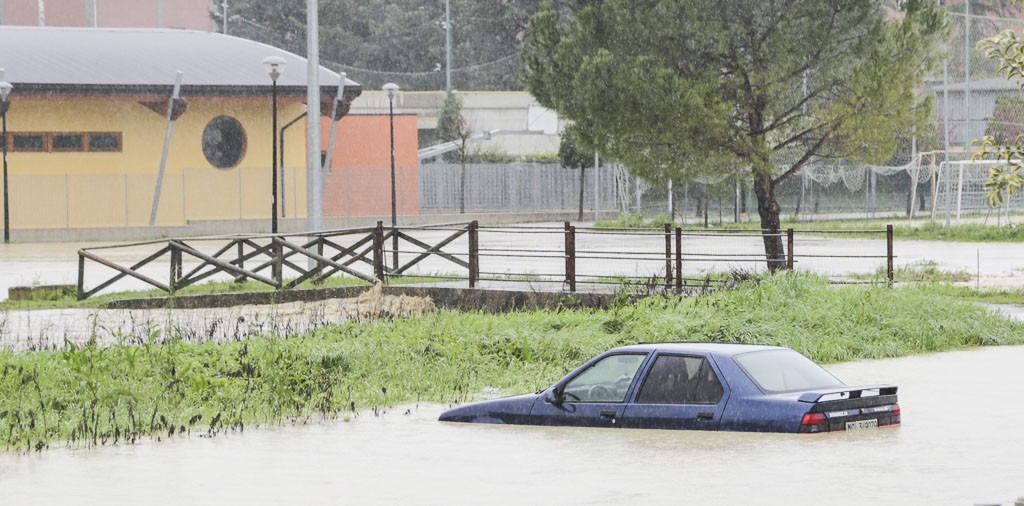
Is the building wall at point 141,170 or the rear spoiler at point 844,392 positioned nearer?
the rear spoiler at point 844,392

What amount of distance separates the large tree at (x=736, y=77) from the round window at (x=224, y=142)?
1126 inches

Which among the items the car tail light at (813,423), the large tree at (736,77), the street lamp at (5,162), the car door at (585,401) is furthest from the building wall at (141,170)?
the car tail light at (813,423)

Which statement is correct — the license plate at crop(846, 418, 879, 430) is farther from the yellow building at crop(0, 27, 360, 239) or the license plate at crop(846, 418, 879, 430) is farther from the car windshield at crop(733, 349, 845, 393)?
the yellow building at crop(0, 27, 360, 239)

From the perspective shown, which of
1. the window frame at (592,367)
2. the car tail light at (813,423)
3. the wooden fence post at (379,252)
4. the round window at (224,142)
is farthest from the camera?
the round window at (224,142)

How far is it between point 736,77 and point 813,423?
64.0ft

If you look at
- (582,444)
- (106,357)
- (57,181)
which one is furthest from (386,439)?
(57,181)

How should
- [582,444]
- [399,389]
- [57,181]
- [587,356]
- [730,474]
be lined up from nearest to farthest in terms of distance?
[730,474] < [582,444] < [399,389] < [587,356] < [57,181]

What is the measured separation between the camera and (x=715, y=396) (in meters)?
12.1

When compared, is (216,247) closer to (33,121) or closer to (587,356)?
(33,121)

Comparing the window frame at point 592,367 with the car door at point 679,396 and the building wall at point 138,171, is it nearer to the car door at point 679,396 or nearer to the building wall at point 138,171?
the car door at point 679,396

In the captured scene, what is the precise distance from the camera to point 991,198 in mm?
14648

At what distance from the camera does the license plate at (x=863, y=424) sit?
11664 mm

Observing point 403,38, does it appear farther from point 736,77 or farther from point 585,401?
point 585,401

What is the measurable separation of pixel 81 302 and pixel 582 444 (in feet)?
50.0
